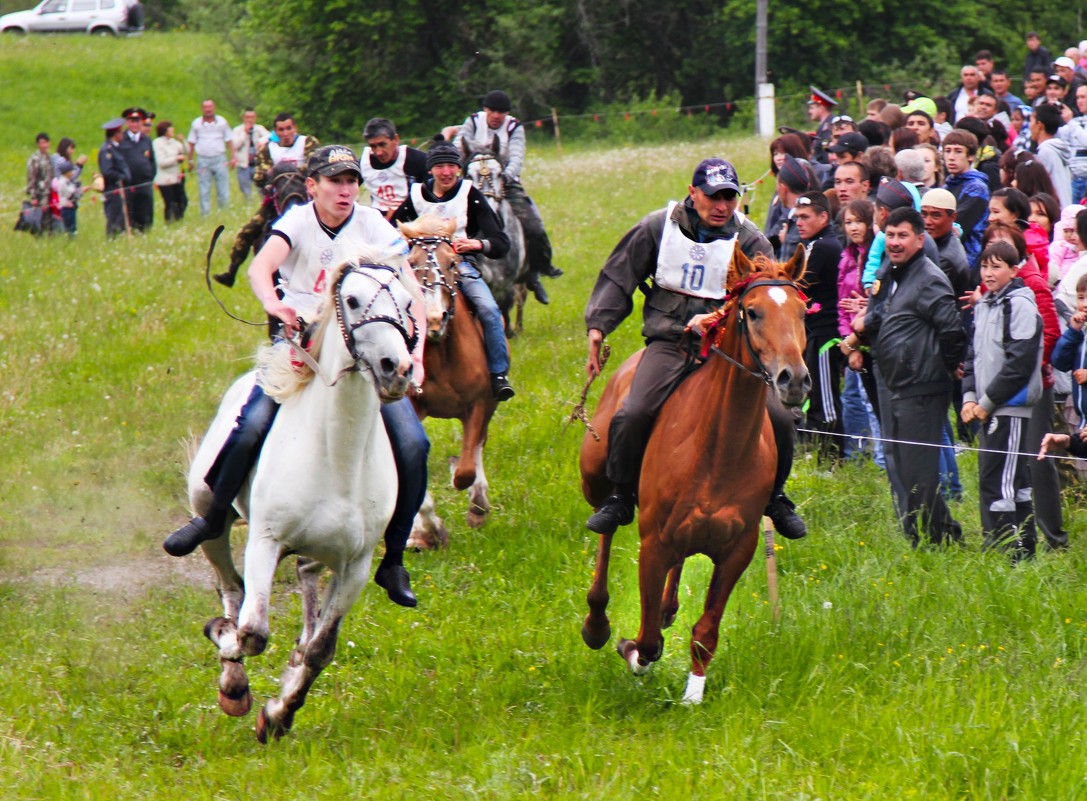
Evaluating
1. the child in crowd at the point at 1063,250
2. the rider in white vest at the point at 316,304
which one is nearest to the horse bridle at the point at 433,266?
the rider in white vest at the point at 316,304

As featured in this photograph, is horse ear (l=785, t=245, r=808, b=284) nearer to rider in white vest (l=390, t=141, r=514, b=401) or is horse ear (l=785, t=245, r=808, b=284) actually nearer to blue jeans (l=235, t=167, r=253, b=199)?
rider in white vest (l=390, t=141, r=514, b=401)

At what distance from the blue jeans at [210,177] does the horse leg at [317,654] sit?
19.7 metres

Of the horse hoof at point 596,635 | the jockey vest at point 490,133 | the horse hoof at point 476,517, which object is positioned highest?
the jockey vest at point 490,133

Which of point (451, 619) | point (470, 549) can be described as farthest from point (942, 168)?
point (451, 619)

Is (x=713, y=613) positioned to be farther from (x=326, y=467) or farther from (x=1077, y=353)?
(x=1077, y=353)

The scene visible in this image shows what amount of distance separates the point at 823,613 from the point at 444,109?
4232cm

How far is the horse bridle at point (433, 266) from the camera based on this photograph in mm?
9672

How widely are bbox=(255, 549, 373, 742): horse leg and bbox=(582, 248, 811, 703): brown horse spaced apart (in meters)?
1.54

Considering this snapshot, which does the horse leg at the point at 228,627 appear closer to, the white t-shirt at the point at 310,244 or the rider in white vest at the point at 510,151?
the white t-shirt at the point at 310,244

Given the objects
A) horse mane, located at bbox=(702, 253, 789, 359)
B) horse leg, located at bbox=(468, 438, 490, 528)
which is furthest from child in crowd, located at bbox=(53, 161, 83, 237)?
horse mane, located at bbox=(702, 253, 789, 359)

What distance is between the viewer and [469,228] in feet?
36.4

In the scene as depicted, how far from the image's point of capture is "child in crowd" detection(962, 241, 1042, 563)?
26.8ft

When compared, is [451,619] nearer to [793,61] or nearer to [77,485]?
[77,485]

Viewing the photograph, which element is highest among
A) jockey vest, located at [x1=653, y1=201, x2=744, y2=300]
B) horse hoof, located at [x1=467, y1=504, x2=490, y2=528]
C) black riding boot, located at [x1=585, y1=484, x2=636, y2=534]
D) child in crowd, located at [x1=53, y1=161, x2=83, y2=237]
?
jockey vest, located at [x1=653, y1=201, x2=744, y2=300]
